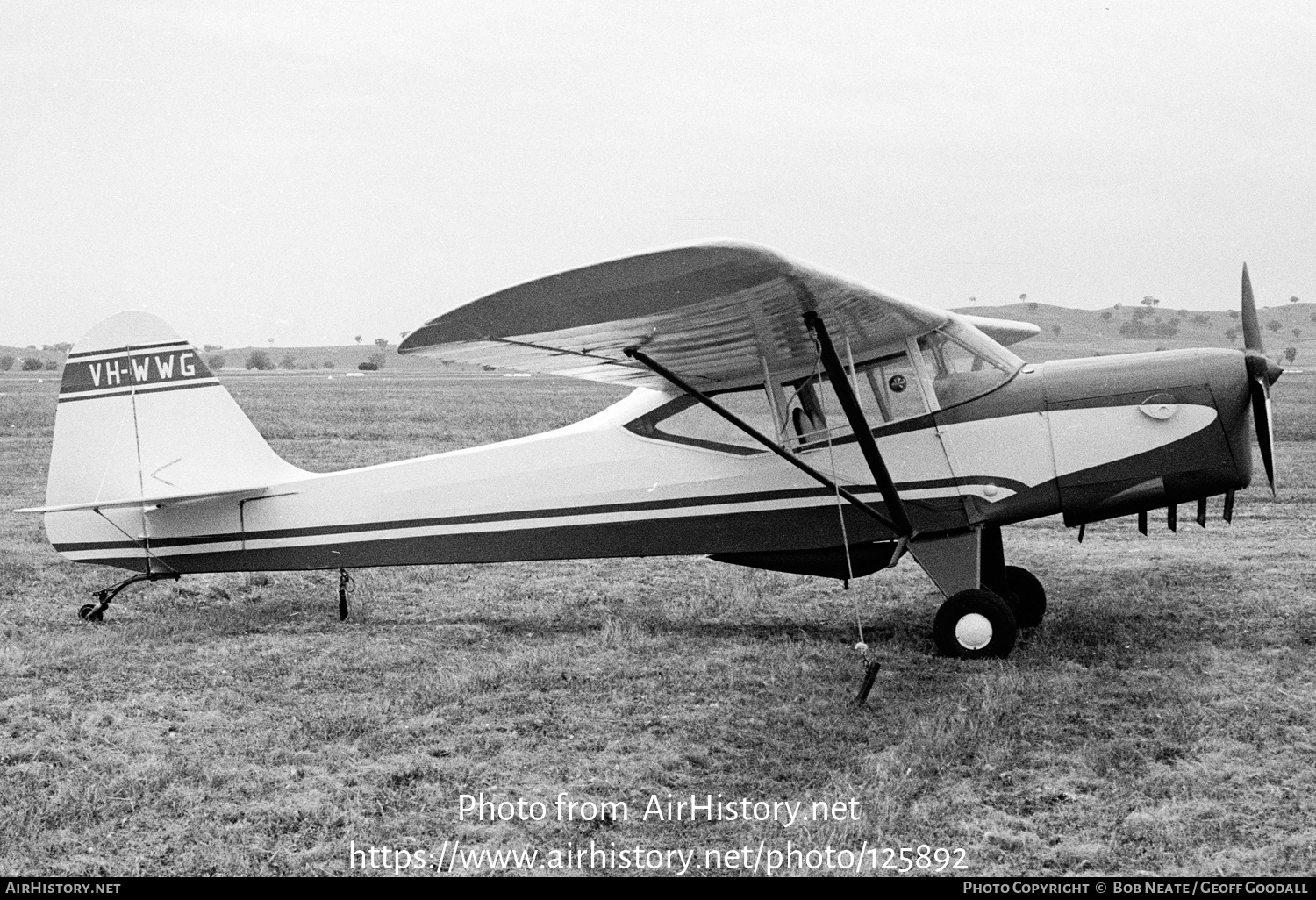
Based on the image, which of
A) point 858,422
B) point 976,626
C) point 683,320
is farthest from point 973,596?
point 683,320

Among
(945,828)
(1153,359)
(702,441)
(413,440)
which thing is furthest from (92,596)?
(413,440)

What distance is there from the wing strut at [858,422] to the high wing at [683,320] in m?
0.13

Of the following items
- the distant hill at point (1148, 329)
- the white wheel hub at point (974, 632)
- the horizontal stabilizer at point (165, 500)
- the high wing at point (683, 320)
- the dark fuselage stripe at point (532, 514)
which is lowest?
the distant hill at point (1148, 329)

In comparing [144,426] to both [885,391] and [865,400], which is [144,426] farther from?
[885,391]

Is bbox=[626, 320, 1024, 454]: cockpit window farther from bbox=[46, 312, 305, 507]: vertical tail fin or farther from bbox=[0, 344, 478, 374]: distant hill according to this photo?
bbox=[0, 344, 478, 374]: distant hill

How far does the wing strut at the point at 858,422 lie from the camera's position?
19.5 feet

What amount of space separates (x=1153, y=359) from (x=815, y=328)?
246cm

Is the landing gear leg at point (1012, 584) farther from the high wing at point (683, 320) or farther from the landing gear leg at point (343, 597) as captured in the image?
the landing gear leg at point (343, 597)

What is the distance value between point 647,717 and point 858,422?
2.09 m

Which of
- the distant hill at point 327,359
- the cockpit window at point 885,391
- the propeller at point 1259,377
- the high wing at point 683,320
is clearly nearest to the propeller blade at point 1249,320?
the propeller at point 1259,377

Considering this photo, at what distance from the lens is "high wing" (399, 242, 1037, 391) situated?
461 cm

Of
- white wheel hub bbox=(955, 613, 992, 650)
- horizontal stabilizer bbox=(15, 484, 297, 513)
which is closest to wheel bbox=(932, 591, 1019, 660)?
white wheel hub bbox=(955, 613, 992, 650)

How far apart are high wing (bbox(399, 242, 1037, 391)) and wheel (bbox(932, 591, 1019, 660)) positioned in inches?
65.9
